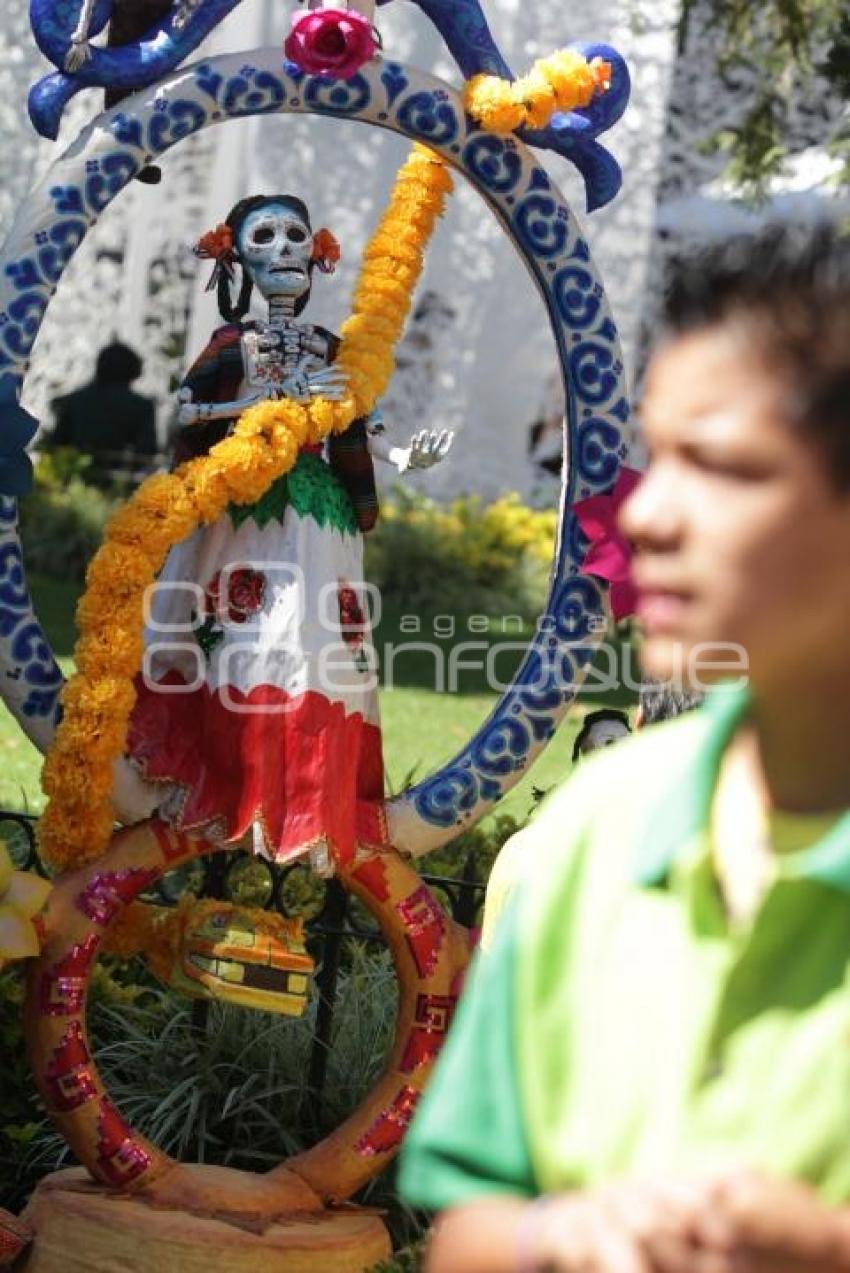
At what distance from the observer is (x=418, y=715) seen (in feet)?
29.2

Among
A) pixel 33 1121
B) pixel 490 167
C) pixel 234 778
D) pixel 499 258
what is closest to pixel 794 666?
pixel 234 778

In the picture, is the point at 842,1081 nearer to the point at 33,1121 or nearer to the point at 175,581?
the point at 175,581

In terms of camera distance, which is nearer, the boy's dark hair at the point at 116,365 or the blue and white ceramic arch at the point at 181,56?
the blue and white ceramic arch at the point at 181,56

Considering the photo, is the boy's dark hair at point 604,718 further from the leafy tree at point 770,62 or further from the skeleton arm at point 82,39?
the leafy tree at point 770,62

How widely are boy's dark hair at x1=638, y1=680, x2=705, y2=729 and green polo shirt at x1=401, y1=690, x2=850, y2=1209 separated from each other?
2.19m

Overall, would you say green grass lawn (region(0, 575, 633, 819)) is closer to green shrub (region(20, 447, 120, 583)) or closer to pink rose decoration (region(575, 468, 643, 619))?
green shrub (region(20, 447, 120, 583))

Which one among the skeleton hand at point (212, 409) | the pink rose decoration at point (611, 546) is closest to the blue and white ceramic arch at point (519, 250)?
the pink rose decoration at point (611, 546)

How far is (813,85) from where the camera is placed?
1327 centimetres

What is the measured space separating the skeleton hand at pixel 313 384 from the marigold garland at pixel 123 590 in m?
0.02

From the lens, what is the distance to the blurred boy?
→ 1.16 metres

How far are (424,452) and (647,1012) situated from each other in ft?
8.28

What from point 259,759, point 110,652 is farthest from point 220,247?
point 259,759

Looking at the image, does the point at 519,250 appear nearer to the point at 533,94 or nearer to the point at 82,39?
the point at 533,94

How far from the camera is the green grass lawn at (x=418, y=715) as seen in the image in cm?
725
